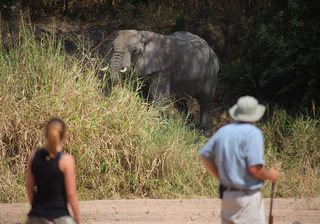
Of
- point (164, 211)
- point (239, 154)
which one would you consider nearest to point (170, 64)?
point (164, 211)

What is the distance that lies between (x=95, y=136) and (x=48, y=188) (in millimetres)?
5555

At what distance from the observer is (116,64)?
13.7 m

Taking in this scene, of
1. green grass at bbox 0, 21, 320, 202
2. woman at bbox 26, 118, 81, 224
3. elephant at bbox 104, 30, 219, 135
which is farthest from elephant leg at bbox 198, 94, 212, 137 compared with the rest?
woman at bbox 26, 118, 81, 224

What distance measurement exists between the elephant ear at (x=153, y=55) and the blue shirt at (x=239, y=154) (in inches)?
337

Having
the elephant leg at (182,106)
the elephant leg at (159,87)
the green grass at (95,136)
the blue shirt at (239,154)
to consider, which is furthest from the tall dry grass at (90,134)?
the blue shirt at (239,154)

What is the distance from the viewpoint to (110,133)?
11.3 meters

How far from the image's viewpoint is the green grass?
10969 millimetres

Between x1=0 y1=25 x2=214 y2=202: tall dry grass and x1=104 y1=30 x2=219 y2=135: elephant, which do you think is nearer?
x1=0 y1=25 x2=214 y2=202: tall dry grass

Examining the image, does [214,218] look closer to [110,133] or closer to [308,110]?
[110,133]

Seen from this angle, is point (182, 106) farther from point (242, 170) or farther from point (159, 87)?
point (242, 170)

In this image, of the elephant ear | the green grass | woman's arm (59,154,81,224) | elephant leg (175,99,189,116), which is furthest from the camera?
elephant leg (175,99,189,116)

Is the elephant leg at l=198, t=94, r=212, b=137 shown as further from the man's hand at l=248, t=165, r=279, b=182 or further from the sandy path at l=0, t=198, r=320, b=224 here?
the man's hand at l=248, t=165, r=279, b=182

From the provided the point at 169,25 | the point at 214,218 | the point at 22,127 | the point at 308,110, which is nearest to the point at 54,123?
the point at 214,218

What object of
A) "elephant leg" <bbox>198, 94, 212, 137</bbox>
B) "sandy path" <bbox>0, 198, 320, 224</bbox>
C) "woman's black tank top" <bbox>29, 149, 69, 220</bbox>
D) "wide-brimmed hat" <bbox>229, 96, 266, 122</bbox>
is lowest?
"elephant leg" <bbox>198, 94, 212, 137</bbox>
